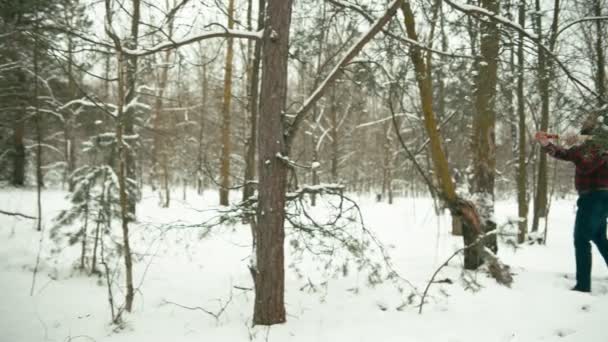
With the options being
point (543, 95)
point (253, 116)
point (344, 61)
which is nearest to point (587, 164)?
point (543, 95)

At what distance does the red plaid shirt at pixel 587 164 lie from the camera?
362cm

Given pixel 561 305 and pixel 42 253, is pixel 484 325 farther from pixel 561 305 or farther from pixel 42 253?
pixel 42 253

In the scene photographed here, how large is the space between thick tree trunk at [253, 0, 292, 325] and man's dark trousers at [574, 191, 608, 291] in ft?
10.5

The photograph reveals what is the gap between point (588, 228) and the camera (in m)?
3.72

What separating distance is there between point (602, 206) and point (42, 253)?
25.7ft

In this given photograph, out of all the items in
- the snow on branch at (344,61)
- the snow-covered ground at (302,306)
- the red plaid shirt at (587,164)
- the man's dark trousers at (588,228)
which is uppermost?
the snow on branch at (344,61)

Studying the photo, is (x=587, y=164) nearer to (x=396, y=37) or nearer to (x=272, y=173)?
(x=396, y=37)

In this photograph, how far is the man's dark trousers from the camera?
3703mm

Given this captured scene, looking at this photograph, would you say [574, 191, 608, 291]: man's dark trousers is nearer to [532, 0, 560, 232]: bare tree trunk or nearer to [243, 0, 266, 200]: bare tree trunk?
[532, 0, 560, 232]: bare tree trunk

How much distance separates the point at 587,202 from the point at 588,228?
276 mm

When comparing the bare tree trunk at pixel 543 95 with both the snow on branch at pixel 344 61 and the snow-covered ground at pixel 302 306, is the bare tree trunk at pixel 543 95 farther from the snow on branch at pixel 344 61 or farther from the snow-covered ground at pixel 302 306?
the snow-covered ground at pixel 302 306

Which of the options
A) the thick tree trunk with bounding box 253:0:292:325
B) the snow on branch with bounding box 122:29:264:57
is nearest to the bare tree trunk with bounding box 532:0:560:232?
the thick tree trunk with bounding box 253:0:292:325

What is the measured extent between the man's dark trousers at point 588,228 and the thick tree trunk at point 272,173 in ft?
10.5

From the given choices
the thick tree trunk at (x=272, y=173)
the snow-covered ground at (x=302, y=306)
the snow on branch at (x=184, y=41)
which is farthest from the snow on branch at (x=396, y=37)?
the snow-covered ground at (x=302, y=306)
